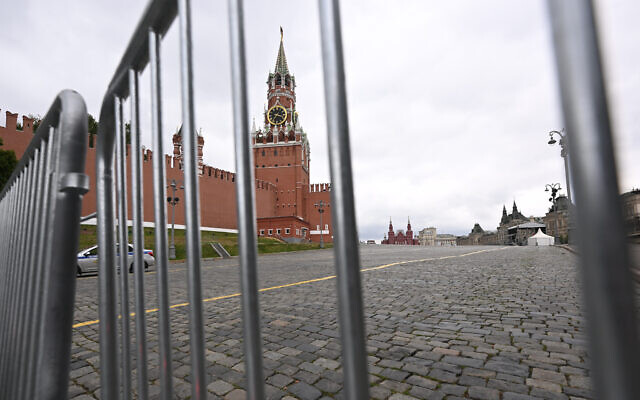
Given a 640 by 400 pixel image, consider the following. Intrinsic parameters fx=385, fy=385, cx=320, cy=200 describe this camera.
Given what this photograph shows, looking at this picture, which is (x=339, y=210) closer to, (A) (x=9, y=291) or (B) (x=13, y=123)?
(A) (x=9, y=291)

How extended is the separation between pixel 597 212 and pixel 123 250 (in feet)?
5.15

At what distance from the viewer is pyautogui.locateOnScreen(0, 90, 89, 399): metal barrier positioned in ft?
5.00

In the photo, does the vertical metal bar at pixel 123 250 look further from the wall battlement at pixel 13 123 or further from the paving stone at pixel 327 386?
the wall battlement at pixel 13 123

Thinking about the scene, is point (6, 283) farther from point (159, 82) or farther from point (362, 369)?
point (362, 369)

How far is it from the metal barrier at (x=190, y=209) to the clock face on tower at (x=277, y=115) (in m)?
62.9

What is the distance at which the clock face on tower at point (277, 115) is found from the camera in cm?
6316

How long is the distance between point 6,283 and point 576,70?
9.25 ft

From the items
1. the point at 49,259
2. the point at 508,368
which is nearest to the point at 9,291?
the point at 49,259

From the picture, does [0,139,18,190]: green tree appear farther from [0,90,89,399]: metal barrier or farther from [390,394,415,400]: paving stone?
[390,394,415,400]: paving stone

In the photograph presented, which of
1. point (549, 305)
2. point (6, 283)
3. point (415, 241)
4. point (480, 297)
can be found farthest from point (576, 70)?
point (415, 241)

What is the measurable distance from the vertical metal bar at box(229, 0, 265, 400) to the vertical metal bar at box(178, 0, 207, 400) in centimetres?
20

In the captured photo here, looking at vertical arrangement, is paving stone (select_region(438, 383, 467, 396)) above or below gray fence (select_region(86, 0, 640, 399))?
below

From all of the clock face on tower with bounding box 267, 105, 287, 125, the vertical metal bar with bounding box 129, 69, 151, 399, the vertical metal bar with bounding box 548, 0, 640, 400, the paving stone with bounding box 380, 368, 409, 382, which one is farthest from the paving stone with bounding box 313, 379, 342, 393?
the clock face on tower with bounding box 267, 105, 287, 125

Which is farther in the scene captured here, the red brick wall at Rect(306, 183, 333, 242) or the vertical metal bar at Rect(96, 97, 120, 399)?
the red brick wall at Rect(306, 183, 333, 242)
